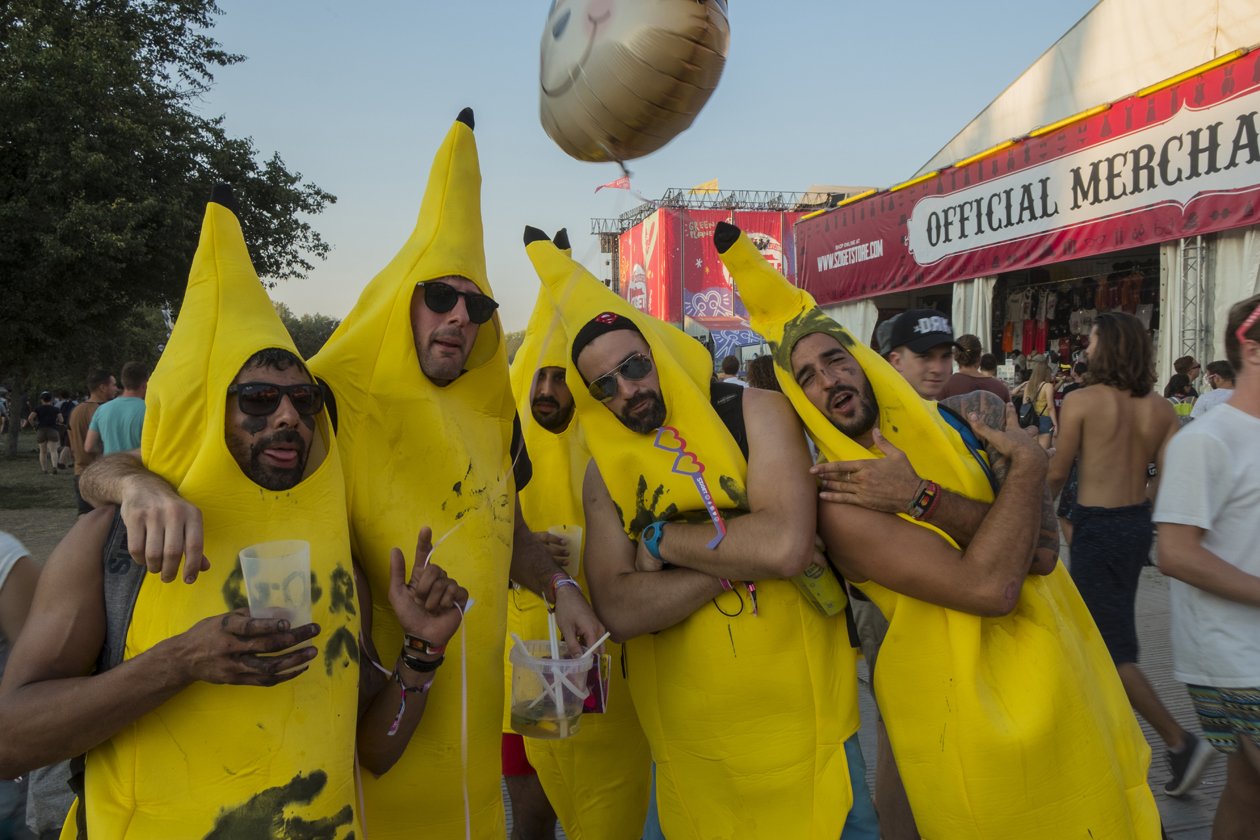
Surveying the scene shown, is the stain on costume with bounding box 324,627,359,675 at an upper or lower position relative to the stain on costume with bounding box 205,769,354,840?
upper

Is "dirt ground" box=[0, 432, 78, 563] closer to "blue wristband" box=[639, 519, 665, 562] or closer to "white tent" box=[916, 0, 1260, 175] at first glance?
"blue wristband" box=[639, 519, 665, 562]

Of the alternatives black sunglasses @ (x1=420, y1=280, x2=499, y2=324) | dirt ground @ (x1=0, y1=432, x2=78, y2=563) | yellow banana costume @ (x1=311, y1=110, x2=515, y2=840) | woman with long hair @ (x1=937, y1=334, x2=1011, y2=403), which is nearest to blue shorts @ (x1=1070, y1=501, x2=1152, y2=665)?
woman with long hair @ (x1=937, y1=334, x2=1011, y2=403)

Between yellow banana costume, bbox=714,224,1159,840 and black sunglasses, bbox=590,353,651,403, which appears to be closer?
yellow banana costume, bbox=714,224,1159,840

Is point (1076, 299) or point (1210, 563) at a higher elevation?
point (1076, 299)

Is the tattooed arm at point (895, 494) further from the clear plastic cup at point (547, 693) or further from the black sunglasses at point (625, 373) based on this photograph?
the clear plastic cup at point (547, 693)

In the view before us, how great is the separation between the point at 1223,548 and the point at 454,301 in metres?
2.35

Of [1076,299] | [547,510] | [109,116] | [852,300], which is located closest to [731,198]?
[852,300]

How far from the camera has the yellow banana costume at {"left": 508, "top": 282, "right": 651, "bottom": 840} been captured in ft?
9.95

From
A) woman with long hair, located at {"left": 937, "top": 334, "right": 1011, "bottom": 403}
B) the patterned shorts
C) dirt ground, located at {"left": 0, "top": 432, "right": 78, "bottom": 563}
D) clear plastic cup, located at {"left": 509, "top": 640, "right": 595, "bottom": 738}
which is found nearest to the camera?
clear plastic cup, located at {"left": 509, "top": 640, "right": 595, "bottom": 738}

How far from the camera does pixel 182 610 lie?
1766 mm

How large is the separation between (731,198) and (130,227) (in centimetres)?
2877

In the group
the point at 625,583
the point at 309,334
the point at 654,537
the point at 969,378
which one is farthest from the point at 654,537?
the point at 309,334

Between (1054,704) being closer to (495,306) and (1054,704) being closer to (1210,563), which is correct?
(1210,563)

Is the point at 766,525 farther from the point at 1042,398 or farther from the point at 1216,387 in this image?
the point at 1042,398
